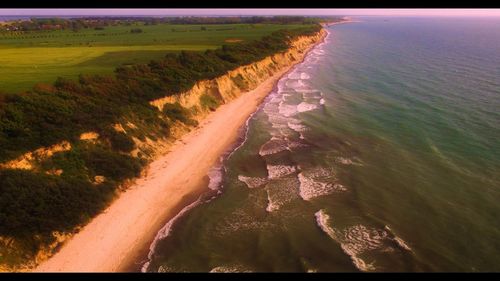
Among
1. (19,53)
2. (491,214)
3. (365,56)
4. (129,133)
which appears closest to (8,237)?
(129,133)

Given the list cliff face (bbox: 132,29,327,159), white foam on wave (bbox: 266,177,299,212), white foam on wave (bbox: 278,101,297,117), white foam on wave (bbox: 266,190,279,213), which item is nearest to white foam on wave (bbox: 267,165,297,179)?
white foam on wave (bbox: 266,177,299,212)

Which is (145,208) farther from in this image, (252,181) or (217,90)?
(217,90)

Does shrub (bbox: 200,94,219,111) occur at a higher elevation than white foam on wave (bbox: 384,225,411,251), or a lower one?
higher

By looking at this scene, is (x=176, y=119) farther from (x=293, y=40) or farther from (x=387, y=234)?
(x=293, y=40)

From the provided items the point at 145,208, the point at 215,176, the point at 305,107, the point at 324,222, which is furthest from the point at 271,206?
the point at 305,107

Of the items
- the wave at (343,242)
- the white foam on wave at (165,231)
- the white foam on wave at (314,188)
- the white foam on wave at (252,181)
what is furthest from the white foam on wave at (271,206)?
the white foam on wave at (165,231)

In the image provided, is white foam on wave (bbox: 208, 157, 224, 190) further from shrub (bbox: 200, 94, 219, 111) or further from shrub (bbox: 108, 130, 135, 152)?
shrub (bbox: 200, 94, 219, 111)
